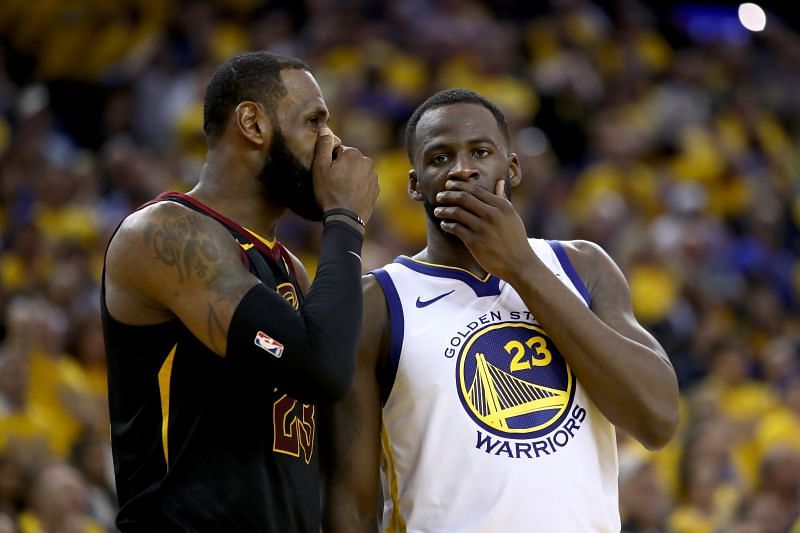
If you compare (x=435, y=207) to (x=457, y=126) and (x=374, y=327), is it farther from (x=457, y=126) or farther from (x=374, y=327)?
(x=374, y=327)

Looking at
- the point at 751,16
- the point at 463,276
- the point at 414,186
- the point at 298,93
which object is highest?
the point at 751,16

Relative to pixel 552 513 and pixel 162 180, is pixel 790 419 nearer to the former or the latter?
pixel 162 180

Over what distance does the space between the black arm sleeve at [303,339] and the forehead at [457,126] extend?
75 centimetres

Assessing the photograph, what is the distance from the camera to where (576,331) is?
3.81m

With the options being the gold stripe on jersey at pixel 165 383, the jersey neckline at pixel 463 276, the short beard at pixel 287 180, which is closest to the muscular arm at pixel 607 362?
the jersey neckline at pixel 463 276

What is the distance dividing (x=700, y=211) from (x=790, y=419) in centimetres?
260

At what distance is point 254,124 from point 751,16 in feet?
39.2

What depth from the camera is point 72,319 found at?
872cm

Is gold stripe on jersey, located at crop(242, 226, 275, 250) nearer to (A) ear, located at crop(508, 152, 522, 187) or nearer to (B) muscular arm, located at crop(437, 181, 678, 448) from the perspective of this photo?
(B) muscular arm, located at crop(437, 181, 678, 448)

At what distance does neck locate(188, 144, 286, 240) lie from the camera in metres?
3.99

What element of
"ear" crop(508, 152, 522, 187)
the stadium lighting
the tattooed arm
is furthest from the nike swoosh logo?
the stadium lighting

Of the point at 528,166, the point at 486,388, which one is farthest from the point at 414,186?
the point at 528,166

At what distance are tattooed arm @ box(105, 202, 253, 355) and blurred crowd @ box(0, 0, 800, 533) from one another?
152 inches

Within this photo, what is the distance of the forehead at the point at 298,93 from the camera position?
13.2 feet
